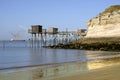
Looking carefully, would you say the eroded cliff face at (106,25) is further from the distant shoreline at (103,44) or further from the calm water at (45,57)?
the calm water at (45,57)

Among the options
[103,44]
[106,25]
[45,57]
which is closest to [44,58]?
[45,57]

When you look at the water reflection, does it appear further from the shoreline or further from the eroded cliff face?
the eroded cliff face

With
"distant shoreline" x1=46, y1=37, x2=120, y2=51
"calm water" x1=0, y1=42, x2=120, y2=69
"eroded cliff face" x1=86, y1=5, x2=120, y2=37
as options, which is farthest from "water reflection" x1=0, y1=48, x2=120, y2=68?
"eroded cliff face" x1=86, y1=5, x2=120, y2=37

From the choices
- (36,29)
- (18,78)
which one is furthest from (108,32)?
(18,78)

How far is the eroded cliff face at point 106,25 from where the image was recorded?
5323 cm

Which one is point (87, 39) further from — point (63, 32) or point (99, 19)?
point (63, 32)

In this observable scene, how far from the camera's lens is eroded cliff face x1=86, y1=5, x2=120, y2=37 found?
53231 millimetres

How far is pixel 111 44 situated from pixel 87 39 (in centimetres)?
1113

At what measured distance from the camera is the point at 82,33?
83.9 metres

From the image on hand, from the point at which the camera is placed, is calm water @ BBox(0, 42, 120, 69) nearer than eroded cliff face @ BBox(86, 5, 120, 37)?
Yes

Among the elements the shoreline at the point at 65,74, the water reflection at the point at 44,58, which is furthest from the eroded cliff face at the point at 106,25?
the shoreline at the point at 65,74

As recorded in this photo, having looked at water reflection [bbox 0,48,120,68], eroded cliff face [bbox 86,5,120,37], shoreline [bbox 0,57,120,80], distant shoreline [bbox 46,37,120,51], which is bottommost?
water reflection [bbox 0,48,120,68]

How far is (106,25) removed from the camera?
5597 cm

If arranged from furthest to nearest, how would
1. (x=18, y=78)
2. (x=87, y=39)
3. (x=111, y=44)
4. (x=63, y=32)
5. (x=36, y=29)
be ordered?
(x=63, y=32), (x=36, y=29), (x=87, y=39), (x=111, y=44), (x=18, y=78)
